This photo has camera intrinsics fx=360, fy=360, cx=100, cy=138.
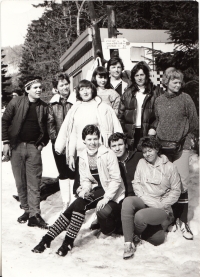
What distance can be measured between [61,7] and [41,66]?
68cm

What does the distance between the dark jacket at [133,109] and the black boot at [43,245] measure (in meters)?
1.28

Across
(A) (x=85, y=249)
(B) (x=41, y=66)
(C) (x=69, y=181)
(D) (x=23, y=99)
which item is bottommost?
(A) (x=85, y=249)

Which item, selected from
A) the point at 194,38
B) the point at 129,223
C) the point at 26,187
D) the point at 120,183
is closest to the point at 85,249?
the point at 129,223

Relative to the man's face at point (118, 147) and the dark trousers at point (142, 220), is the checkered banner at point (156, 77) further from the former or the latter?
the dark trousers at point (142, 220)

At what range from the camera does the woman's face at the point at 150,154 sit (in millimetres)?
3342

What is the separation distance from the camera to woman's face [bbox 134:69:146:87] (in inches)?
144

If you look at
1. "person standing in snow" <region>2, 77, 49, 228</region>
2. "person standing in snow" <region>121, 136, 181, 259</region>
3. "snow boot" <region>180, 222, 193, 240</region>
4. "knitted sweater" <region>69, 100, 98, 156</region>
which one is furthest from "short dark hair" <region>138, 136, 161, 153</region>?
"person standing in snow" <region>2, 77, 49, 228</region>

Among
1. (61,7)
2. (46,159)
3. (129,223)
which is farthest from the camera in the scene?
(46,159)

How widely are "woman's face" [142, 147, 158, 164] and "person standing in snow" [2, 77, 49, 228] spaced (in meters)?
1.08

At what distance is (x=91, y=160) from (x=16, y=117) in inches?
35.4

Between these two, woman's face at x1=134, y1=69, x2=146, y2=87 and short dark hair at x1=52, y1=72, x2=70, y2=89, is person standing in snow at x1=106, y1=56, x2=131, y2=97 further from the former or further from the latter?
short dark hair at x1=52, y1=72, x2=70, y2=89

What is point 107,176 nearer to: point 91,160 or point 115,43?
point 91,160

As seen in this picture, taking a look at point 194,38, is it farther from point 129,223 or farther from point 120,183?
point 129,223

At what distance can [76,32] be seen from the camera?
4500mm
